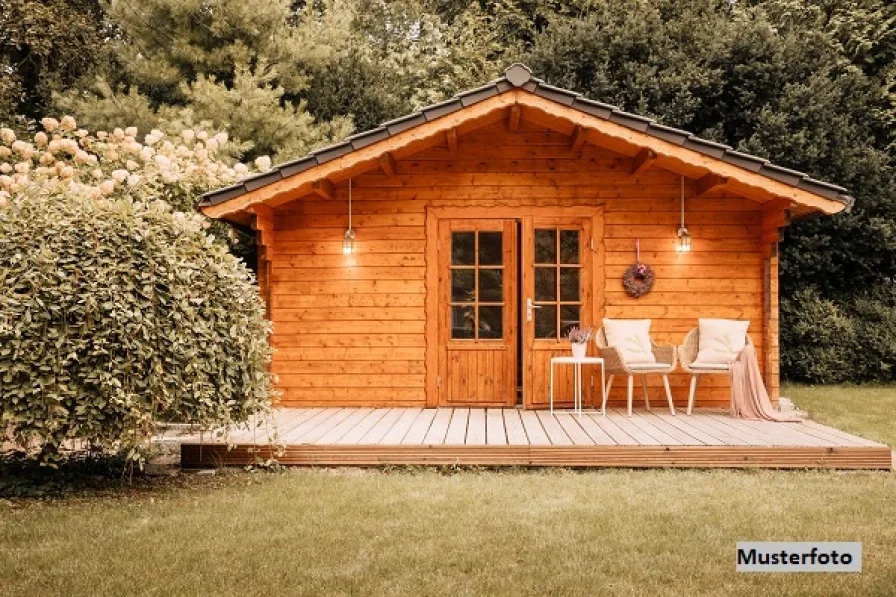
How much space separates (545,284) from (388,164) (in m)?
2.01

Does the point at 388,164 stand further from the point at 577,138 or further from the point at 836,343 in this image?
the point at 836,343

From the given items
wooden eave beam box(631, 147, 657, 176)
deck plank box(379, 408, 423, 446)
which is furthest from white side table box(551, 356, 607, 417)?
wooden eave beam box(631, 147, 657, 176)

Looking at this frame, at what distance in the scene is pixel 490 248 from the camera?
828cm

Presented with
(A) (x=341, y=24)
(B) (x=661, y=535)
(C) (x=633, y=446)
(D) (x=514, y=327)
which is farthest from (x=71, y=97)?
(B) (x=661, y=535)

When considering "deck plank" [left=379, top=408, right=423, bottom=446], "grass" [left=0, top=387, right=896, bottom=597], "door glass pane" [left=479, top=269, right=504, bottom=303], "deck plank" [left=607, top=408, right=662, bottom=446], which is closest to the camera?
"grass" [left=0, top=387, right=896, bottom=597]

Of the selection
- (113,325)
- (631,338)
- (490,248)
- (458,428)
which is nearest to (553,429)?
(458,428)

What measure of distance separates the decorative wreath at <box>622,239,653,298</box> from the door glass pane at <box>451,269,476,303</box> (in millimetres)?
1570

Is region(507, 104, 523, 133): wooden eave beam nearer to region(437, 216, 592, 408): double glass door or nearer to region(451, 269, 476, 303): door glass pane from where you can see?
region(437, 216, 592, 408): double glass door

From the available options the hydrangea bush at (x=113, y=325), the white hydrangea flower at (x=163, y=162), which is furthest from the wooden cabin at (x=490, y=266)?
the hydrangea bush at (x=113, y=325)

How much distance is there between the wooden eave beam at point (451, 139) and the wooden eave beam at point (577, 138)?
118 centimetres

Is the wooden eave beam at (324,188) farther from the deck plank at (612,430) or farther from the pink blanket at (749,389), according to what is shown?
the pink blanket at (749,389)

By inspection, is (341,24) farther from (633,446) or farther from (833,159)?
(633,446)

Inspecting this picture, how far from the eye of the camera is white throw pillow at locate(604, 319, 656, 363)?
25.5ft

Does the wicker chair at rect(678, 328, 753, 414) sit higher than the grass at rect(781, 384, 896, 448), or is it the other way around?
the wicker chair at rect(678, 328, 753, 414)
